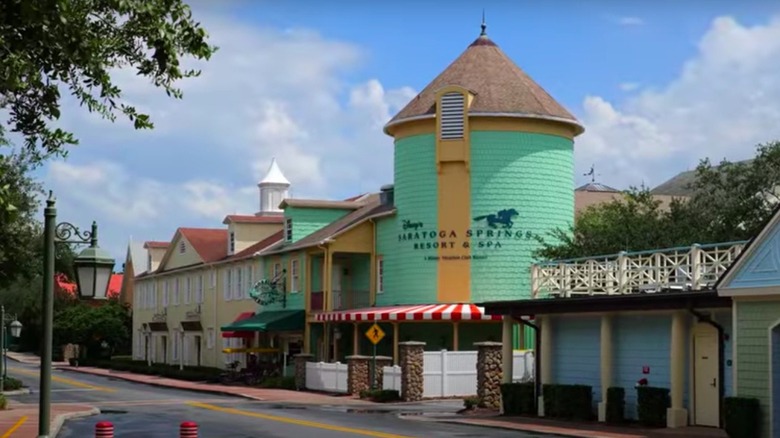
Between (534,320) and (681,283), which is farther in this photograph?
(534,320)

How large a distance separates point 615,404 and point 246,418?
881 centimetres

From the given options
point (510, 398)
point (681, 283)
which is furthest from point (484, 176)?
point (681, 283)

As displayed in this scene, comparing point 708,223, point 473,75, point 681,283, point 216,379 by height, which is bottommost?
point 216,379

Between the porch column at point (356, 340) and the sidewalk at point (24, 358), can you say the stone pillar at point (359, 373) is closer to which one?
the porch column at point (356, 340)

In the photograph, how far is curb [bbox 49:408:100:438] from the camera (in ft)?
84.3

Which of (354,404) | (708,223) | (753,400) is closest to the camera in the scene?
(753,400)

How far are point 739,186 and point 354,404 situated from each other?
51.9 ft

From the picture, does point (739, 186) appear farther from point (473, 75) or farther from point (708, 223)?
point (473, 75)

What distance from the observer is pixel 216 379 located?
183 ft

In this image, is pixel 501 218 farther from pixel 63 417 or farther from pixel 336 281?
pixel 63 417

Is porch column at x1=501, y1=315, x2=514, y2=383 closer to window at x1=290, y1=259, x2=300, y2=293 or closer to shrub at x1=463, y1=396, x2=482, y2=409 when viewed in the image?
shrub at x1=463, y1=396, x2=482, y2=409

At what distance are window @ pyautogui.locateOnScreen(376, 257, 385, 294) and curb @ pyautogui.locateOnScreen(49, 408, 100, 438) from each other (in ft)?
60.4

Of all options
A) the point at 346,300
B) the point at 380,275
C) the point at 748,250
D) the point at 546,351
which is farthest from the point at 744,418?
the point at 346,300

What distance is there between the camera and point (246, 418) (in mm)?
29625
